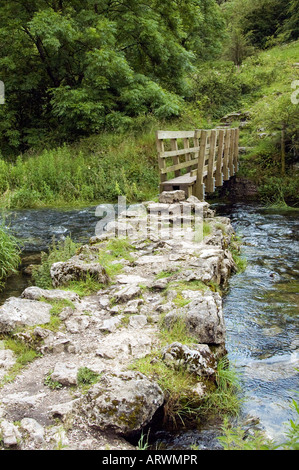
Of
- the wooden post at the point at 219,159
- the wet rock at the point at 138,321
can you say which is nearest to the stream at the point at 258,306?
the wet rock at the point at 138,321

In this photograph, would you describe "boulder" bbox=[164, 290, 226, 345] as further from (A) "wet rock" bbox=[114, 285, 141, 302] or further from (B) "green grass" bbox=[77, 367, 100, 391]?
(B) "green grass" bbox=[77, 367, 100, 391]

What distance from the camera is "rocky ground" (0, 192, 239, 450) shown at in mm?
2666

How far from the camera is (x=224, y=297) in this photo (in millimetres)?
5633

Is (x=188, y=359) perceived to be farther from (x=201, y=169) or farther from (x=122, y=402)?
(x=201, y=169)

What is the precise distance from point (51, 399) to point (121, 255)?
311cm

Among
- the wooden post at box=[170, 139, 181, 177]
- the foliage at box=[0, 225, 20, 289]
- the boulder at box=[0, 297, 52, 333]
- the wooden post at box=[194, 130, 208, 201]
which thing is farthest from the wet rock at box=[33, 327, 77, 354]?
the wooden post at box=[194, 130, 208, 201]

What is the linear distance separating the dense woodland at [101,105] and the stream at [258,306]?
247cm

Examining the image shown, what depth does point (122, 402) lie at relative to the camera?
2.76 meters

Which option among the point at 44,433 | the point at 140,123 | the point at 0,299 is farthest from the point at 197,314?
the point at 140,123

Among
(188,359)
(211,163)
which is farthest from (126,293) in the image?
(211,163)

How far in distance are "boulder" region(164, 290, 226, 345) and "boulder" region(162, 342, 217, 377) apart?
0.28 meters

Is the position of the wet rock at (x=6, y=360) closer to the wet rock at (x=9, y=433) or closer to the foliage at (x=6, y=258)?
the wet rock at (x=9, y=433)

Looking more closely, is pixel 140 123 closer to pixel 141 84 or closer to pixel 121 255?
pixel 141 84

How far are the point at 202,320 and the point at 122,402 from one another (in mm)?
1166
